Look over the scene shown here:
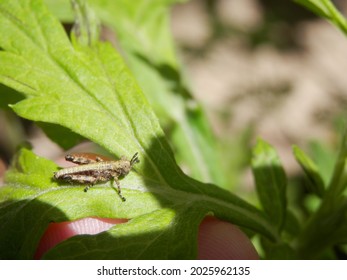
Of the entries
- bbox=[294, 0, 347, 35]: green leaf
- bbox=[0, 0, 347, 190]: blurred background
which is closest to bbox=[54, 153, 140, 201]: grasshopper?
bbox=[294, 0, 347, 35]: green leaf

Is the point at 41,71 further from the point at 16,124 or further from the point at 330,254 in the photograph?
the point at 16,124

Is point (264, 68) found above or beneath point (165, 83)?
beneath

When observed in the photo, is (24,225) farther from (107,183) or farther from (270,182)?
(270,182)

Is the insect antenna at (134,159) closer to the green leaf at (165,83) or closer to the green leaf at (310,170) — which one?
the green leaf at (310,170)

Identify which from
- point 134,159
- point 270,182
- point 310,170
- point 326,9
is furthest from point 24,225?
point 326,9

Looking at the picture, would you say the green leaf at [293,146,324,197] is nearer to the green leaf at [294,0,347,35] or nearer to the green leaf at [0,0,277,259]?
the green leaf at [0,0,277,259]

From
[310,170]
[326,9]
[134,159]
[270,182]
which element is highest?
[326,9]

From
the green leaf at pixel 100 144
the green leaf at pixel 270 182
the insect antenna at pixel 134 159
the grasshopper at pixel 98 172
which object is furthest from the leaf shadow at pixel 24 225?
the green leaf at pixel 270 182

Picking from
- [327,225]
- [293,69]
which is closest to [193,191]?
[327,225]
